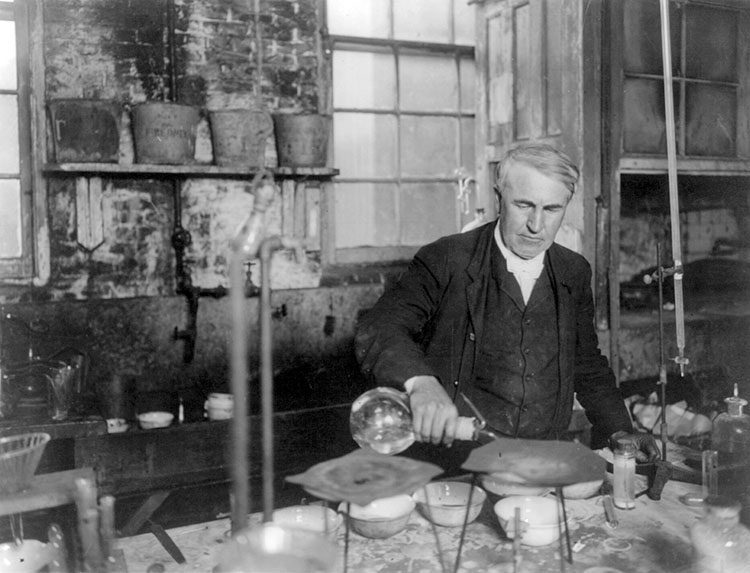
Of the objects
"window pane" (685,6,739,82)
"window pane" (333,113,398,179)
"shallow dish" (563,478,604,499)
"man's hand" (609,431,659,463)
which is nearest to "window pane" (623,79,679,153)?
"window pane" (685,6,739,82)

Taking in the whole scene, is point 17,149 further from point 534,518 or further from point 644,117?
point 644,117

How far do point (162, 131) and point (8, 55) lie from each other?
40.4 inches

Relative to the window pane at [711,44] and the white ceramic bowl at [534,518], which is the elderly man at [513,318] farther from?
the window pane at [711,44]

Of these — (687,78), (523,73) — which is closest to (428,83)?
(523,73)

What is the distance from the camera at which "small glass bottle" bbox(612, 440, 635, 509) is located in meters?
2.24

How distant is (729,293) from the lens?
5.86 meters

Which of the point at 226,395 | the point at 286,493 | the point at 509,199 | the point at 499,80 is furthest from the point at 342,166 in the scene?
the point at 509,199

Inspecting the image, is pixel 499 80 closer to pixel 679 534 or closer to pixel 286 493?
pixel 286 493

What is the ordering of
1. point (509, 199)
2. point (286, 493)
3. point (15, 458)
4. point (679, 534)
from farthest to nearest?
point (286, 493)
point (509, 199)
point (679, 534)
point (15, 458)

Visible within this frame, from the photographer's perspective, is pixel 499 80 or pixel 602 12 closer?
pixel 602 12

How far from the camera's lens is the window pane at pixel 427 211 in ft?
17.3

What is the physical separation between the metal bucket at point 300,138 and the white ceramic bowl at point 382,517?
2.91 m

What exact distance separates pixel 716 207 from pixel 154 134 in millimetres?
4363

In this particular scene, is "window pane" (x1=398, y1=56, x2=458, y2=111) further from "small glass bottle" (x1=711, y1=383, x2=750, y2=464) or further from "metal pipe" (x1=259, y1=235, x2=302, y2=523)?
"metal pipe" (x1=259, y1=235, x2=302, y2=523)
